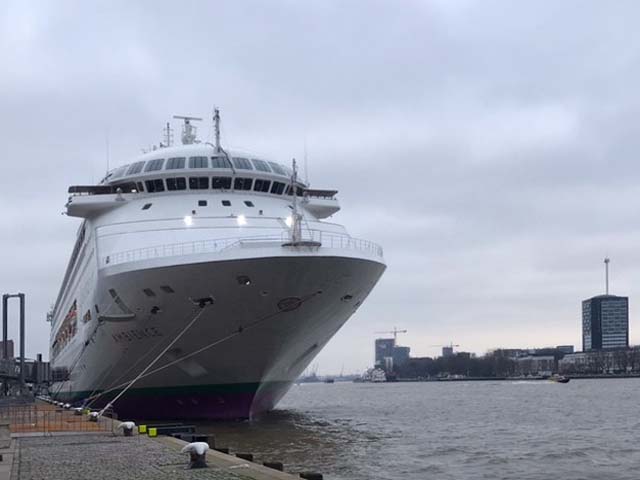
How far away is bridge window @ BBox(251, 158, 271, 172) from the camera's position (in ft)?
111

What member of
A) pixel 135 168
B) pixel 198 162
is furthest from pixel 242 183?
pixel 135 168

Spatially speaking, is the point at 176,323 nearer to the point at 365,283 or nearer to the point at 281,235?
the point at 281,235

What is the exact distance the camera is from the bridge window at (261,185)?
33562mm

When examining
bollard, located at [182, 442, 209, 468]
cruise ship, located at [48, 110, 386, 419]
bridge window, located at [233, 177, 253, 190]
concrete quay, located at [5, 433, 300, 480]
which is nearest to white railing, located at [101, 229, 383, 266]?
cruise ship, located at [48, 110, 386, 419]

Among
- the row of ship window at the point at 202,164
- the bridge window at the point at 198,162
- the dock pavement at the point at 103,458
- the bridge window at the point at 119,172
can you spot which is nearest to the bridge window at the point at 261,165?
the row of ship window at the point at 202,164

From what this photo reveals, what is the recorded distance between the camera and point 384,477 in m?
21.9

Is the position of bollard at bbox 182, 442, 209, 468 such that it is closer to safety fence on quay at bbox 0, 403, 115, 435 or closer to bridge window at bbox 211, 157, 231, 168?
safety fence on quay at bbox 0, 403, 115, 435

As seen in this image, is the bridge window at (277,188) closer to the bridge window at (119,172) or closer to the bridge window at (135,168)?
the bridge window at (135,168)

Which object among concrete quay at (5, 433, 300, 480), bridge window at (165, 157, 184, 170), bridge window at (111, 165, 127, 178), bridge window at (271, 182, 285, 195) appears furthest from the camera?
bridge window at (111, 165, 127, 178)

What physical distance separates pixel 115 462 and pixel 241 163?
19.5m

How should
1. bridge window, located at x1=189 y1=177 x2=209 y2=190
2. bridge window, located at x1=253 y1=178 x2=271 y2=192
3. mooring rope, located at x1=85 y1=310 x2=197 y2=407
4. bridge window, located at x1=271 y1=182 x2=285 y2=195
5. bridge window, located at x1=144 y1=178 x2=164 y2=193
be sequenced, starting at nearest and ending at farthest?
mooring rope, located at x1=85 y1=310 x2=197 y2=407 < bridge window, located at x1=189 y1=177 x2=209 y2=190 < bridge window, located at x1=144 y1=178 x2=164 y2=193 < bridge window, located at x1=253 y1=178 x2=271 y2=192 < bridge window, located at x1=271 y1=182 x2=285 y2=195

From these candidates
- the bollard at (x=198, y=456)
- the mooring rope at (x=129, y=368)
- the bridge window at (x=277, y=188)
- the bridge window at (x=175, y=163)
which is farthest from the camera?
the bridge window at (x=277, y=188)

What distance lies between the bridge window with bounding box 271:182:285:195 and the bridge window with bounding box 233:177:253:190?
1131mm

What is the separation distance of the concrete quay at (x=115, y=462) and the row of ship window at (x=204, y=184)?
47.3 ft
